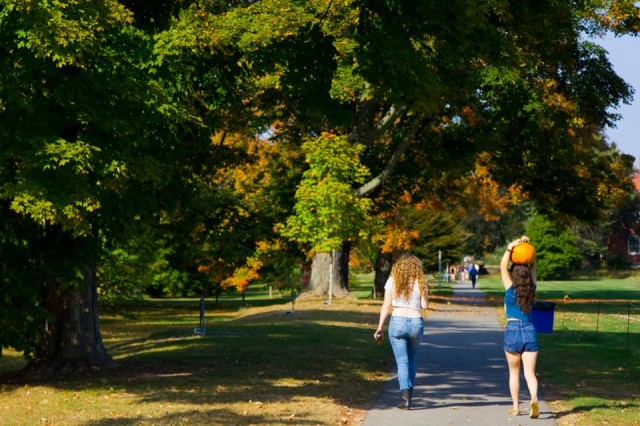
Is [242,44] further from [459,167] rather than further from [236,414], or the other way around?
[459,167]

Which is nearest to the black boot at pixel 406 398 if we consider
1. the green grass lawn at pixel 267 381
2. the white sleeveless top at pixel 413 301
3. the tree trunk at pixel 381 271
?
the green grass lawn at pixel 267 381

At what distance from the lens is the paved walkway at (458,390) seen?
39.3 ft

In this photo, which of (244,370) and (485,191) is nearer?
(244,370)

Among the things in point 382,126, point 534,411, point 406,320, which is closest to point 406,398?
point 406,320

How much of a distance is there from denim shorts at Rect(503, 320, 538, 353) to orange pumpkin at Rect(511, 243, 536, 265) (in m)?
0.64

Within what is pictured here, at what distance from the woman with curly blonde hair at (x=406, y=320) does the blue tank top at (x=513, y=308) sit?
39.3 inches

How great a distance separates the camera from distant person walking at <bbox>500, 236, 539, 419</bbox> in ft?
39.6

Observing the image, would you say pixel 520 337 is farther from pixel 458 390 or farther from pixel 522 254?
pixel 458 390

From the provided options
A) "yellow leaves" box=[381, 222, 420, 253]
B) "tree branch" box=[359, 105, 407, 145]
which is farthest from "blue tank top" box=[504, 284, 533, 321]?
"yellow leaves" box=[381, 222, 420, 253]

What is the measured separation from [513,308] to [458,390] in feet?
9.40

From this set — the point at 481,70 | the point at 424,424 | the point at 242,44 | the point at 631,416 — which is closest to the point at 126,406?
the point at 424,424

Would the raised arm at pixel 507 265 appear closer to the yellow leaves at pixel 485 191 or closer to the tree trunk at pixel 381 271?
the yellow leaves at pixel 485 191

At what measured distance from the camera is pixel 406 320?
42.0ft

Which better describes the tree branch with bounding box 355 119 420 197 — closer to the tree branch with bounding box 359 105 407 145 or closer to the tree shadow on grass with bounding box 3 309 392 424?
the tree branch with bounding box 359 105 407 145
